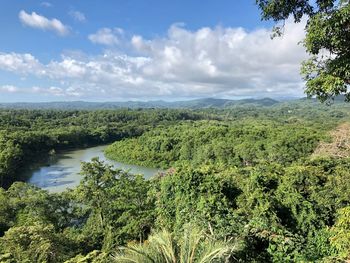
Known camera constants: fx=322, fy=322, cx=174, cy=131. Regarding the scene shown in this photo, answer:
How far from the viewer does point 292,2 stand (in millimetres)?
5844

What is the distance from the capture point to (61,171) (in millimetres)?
37188

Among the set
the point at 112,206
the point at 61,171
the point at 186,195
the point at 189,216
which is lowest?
the point at 61,171

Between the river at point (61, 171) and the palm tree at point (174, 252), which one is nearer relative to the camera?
the palm tree at point (174, 252)

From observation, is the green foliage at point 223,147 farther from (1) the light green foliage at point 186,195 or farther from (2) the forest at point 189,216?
(1) the light green foliage at point 186,195

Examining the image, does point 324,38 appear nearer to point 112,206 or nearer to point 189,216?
point 189,216

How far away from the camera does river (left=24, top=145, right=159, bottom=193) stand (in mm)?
30775

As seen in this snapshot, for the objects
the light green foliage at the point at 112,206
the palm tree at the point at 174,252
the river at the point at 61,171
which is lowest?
the river at the point at 61,171

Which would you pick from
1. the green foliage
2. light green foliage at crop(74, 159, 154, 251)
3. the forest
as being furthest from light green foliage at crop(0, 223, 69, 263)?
the green foliage

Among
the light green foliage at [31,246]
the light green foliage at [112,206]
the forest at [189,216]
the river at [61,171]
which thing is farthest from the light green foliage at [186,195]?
the river at [61,171]

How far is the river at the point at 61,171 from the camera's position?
30.8m

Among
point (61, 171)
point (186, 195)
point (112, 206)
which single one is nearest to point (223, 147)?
point (61, 171)

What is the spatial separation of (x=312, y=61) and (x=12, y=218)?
15919mm

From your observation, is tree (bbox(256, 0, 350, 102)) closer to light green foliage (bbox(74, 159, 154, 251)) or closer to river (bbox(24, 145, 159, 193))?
light green foliage (bbox(74, 159, 154, 251))

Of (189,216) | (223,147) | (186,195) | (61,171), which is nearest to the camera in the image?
(189,216)
